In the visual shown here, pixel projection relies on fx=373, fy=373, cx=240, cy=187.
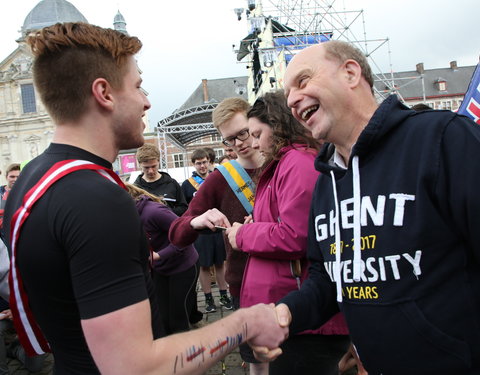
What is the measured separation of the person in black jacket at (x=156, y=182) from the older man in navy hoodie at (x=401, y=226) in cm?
375

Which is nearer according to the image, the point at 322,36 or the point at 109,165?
the point at 109,165

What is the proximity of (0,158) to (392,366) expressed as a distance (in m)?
52.6

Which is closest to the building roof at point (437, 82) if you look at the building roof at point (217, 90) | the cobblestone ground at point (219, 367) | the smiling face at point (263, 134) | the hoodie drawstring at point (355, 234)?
the building roof at point (217, 90)

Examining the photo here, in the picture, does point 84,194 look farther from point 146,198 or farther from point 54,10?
point 54,10

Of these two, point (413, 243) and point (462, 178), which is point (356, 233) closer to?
point (413, 243)

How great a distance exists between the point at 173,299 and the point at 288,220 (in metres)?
2.10

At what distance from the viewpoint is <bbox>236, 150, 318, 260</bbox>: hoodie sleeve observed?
186 centimetres

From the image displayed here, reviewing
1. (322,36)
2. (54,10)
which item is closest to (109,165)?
(322,36)

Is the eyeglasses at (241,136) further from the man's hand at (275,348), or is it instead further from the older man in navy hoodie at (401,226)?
the man's hand at (275,348)

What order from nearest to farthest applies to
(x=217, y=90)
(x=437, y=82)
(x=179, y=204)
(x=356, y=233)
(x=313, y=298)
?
(x=356, y=233) < (x=313, y=298) < (x=179, y=204) < (x=437, y=82) < (x=217, y=90)

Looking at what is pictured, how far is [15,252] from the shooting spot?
1.13 metres

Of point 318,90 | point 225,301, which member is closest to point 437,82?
point 225,301

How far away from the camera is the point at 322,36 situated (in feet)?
52.5

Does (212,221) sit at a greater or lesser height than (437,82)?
lesser
